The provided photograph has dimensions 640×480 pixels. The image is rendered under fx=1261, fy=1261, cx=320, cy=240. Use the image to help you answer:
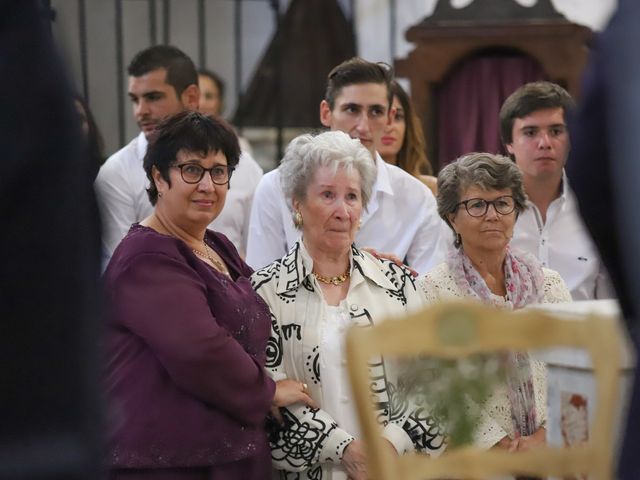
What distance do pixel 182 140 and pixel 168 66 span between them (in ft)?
5.01

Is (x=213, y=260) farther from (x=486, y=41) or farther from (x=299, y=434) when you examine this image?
(x=486, y=41)

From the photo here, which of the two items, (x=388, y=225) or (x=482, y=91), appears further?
(x=482, y=91)

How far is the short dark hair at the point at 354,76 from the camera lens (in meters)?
4.62

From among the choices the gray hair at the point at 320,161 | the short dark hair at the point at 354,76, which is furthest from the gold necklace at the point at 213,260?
the short dark hair at the point at 354,76

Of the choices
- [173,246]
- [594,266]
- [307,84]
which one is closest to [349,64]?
[594,266]

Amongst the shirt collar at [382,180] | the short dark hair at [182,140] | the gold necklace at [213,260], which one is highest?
the short dark hair at [182,140]

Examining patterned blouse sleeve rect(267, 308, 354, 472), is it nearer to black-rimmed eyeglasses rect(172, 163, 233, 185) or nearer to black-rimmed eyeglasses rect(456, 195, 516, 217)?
→ black-rimmed eyeglasses rect(172, 163, 233, 185)

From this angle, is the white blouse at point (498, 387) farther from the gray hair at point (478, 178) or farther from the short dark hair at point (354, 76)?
the short dark hair at point (354, 76)

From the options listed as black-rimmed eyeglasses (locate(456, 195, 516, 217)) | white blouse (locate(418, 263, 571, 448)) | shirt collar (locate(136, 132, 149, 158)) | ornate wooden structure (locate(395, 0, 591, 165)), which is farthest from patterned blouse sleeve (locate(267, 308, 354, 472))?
ornate wooden structure (locate(395, 0, 591, 165))

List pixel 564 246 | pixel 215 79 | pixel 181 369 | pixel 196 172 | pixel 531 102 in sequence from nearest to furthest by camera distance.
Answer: pixel 181 369 → pixel 196 172 → pixel 564 246 → pixel 531 102 → pixel 215 79

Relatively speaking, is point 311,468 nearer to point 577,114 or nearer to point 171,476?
point 171,476

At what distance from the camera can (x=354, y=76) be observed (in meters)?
4.62

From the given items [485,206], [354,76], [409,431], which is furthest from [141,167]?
[409,431]

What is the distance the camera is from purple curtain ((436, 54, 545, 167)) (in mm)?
5949
